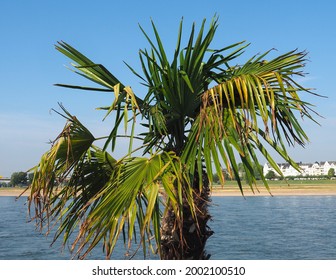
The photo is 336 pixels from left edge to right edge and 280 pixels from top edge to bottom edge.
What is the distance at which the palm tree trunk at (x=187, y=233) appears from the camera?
432 centimetres

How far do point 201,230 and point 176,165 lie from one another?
2.67ft

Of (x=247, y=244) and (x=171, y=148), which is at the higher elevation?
(x=171, y=148)

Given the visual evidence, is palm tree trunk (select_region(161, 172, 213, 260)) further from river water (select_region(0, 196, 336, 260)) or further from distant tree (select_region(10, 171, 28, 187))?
river water (select_region(0, 196, 336, 260))

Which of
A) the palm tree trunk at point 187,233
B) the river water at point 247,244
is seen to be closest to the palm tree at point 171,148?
the palm tree trunk at point 187,233

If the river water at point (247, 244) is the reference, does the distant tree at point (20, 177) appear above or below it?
above

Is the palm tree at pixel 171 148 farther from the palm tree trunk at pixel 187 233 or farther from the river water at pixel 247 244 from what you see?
the river water at pixel 247 244

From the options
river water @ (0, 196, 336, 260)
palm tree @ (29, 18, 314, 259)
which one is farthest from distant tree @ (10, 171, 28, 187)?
river water @ (0, 196, 336, 260)

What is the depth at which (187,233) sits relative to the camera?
4355 millimetres

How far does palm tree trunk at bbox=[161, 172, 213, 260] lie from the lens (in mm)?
4324

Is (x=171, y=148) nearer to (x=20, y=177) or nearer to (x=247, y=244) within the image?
(x=20, y=177)

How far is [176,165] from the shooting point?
3.99 m

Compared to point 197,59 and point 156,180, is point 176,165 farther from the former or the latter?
point 197,59

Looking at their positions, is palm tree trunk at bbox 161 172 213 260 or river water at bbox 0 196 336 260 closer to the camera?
palm tree trunk at bbox 161 172 213 260

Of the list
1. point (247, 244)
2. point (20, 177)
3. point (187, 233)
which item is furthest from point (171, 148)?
point (247, 244)
